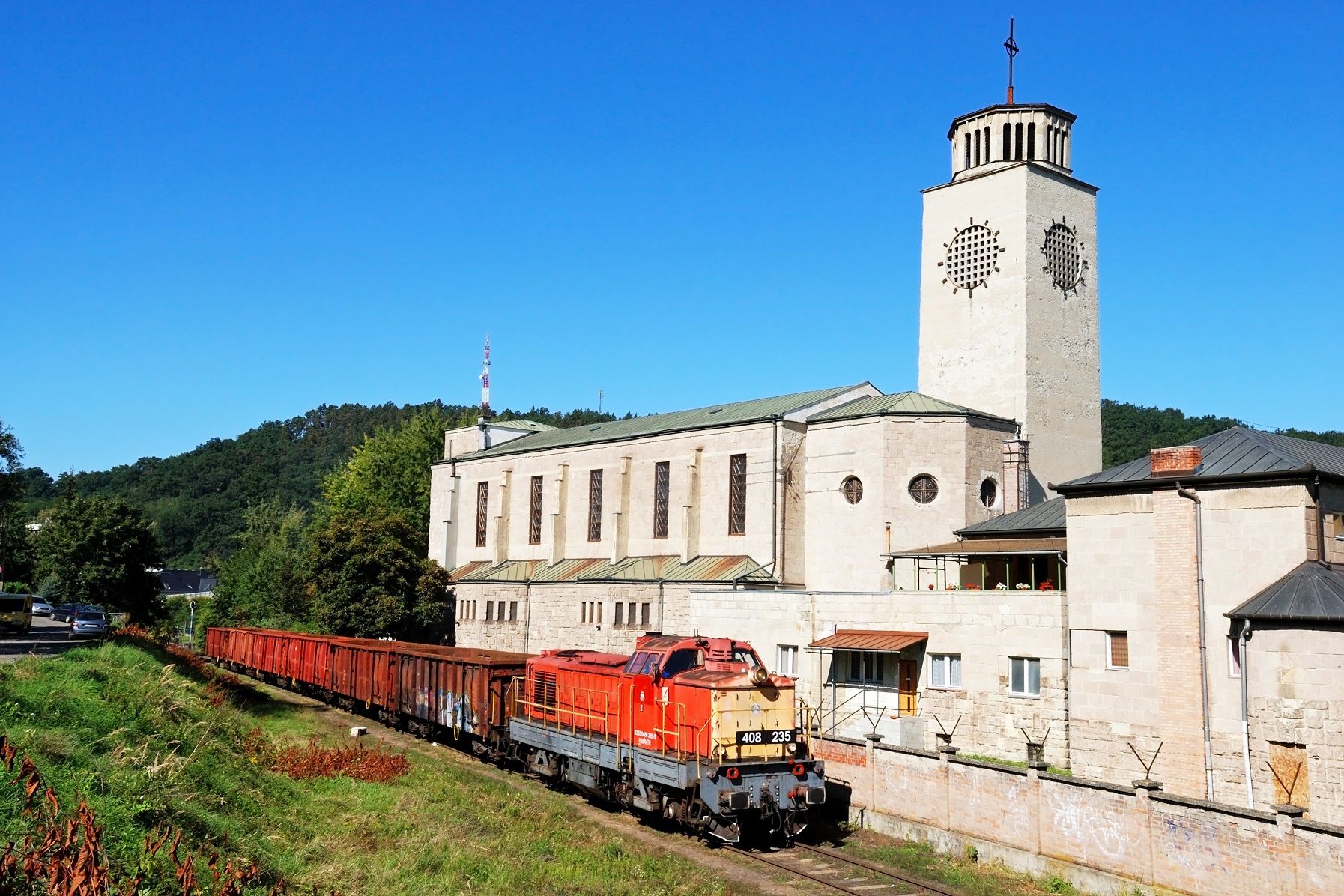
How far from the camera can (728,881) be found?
718 inches

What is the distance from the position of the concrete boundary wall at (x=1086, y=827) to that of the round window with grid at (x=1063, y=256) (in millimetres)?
27271

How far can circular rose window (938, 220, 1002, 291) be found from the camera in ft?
146

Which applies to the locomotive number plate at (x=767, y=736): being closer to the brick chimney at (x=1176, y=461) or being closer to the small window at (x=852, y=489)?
the brick chimney at (x=1176, y=461)

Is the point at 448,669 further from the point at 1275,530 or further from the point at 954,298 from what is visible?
the point at 954,298

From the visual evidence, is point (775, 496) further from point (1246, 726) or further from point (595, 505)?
point (1246, 726)

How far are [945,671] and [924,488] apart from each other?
12.2 metres

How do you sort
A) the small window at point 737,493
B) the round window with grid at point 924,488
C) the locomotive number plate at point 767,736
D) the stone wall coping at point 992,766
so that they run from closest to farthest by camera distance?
the stone wall coping at point 992,766 < the locomotive number plate at point 767,736 < the round window with grid at point 924,488 < the small window at point 737,493

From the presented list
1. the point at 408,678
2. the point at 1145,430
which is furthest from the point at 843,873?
the point at 1145,430

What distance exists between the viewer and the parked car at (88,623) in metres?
42.4

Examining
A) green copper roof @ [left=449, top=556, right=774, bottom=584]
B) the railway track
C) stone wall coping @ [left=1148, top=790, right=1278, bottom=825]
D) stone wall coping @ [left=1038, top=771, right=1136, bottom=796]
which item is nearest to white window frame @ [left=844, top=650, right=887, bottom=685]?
the railway track

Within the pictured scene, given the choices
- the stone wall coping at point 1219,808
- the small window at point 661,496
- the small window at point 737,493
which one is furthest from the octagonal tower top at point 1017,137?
the stone wall coping at point 1219,808

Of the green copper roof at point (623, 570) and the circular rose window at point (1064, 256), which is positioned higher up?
the circular rose window at point (1064, 256)

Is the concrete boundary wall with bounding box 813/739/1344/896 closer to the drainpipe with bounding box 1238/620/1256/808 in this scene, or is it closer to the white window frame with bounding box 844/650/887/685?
the drainpipe with bounding box 1238/620/1256/808

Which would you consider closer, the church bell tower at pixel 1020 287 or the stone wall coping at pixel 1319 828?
the stone wall coping at pixel 1319 828
